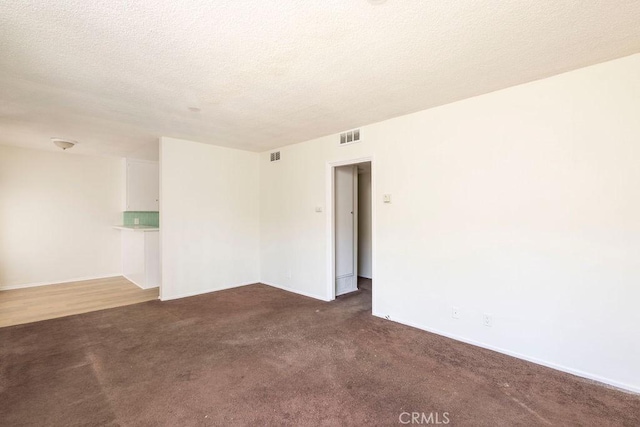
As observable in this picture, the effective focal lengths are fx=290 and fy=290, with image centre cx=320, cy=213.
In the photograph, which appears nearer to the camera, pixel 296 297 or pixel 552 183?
pixel 552 183

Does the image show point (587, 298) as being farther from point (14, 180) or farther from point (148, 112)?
point (14, 180)

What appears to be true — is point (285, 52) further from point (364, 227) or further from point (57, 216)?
point (57, 216)

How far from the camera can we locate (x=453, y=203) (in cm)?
304

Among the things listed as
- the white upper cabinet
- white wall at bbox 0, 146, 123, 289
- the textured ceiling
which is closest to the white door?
the textured ceiling

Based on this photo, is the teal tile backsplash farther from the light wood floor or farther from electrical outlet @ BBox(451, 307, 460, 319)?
electrical outlet @ BBox(451, 307, 460, 319)

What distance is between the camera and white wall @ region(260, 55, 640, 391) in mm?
2195

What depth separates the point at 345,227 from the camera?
191 inches

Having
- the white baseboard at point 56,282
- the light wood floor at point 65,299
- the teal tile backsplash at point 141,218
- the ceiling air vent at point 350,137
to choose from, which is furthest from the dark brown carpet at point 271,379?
the teal tile backsplash at point 141,218

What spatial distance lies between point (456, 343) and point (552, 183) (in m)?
1.74

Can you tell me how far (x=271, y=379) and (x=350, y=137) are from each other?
3041mm

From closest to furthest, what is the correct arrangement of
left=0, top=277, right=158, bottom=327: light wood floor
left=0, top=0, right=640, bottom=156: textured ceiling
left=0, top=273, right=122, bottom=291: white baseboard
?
left=0, top=0, right=640, bottom=156: textured ceiling → left=0, top=277, right=158, bottom=327: light wood floor → left=0, top=273, right=122, bottom=291: white baseboard

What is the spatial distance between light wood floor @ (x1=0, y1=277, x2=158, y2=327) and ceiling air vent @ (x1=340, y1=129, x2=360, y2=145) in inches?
148

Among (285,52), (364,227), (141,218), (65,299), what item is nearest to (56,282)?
(65,299)

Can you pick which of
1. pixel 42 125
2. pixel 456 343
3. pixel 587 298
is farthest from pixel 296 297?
pixel 42 125
